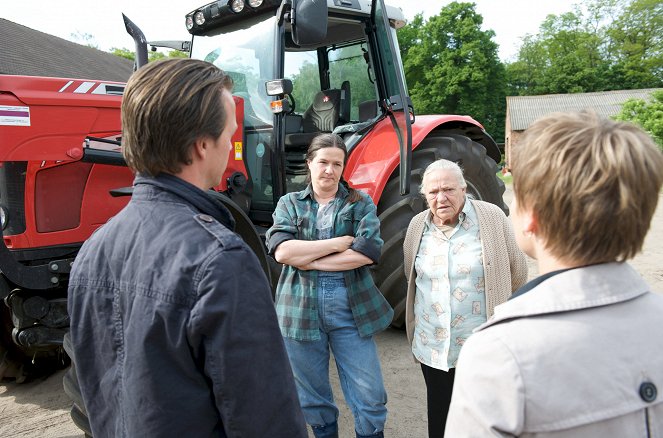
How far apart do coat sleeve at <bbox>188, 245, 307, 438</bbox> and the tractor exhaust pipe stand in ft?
7.07

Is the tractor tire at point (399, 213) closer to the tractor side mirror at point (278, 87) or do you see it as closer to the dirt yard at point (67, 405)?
the dirt yard at point (67, 405)

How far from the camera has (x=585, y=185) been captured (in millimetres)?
885

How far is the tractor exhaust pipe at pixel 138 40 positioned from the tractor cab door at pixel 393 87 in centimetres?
161

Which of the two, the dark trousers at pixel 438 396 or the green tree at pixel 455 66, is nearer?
the dark trousers at pixel 438 396

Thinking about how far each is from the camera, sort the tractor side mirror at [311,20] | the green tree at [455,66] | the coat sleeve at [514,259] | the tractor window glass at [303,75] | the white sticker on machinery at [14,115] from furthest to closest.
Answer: the green tree at [455,66] < the tractor window glass at [303,75] < the tractor side mirror at [311,20] < the white sticker on machinery at [14,115] < the coat sleeve at [514,259]

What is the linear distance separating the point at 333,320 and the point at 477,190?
8.20 ft

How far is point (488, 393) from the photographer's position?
896 mm

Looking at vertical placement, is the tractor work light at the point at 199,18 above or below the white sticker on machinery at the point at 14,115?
above

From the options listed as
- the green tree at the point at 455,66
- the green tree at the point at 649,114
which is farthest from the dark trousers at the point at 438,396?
the green tree at the point at 455,66

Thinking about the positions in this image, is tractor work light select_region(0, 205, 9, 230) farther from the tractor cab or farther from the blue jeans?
the blue jeans

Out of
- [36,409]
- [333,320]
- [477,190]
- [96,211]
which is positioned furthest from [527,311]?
[477,190]

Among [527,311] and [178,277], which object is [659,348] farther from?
[178,277]

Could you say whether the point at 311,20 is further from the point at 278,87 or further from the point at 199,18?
the point at 199,18

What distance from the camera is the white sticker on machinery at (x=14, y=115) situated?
2.46m
